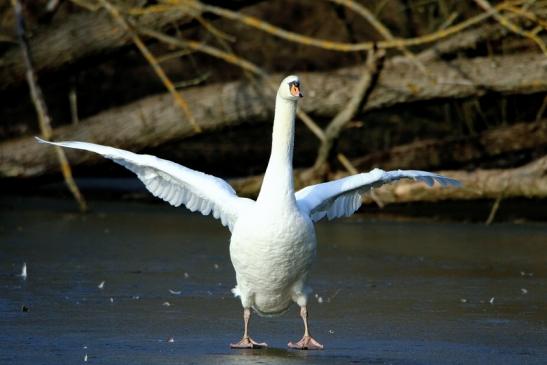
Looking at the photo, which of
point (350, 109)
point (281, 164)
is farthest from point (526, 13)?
point (281, 164)

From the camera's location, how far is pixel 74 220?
13672 mm

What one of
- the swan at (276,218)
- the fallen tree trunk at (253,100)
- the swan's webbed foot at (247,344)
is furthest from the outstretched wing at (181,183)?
the fallen tree trunk at (253,100)

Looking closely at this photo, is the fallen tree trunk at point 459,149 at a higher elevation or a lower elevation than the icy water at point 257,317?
higher

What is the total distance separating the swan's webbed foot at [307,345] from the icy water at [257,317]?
0.09 meters

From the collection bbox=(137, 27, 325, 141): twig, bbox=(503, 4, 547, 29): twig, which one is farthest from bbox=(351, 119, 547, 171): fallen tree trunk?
bbox=(503, 4, 547, 29): twig

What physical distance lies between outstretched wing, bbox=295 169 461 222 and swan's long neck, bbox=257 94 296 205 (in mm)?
473

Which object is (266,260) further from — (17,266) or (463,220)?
(463,220)

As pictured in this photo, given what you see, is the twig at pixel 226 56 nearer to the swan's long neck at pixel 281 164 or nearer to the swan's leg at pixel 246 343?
the swan's long neck at pixel 281 164

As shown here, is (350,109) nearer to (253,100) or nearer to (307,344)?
(253,100)

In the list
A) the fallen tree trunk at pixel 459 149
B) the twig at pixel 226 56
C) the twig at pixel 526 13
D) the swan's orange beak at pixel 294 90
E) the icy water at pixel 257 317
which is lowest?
the icy water at pixel 257 317

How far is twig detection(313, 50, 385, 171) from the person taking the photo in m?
13.0

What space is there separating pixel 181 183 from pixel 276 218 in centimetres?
164

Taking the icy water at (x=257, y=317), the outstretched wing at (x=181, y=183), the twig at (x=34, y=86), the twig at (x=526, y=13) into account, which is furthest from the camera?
the twig at (x=34, y=86)

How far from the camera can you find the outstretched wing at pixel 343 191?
793 centimetres
